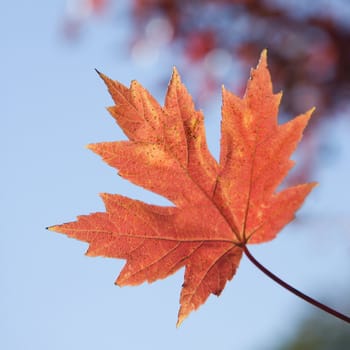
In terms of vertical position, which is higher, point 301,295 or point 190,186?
point 190,186

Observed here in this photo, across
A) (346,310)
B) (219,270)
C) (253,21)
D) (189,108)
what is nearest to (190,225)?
(219,270)

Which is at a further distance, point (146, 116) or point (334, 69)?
point (334, 69)

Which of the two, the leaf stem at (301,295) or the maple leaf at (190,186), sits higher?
the maple leaf at (190,186)

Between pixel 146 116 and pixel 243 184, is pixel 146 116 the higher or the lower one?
the higher one

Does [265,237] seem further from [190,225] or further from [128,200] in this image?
[128,200]

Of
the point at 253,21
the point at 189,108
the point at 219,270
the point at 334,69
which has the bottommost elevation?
the point at 219,270

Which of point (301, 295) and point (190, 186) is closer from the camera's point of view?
point (301, 295)

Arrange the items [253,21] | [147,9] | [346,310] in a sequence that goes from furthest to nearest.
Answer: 1. [346,310]
2. [147,9]
3. [253,21]

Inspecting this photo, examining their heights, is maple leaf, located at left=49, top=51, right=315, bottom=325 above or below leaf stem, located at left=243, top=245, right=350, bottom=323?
above
